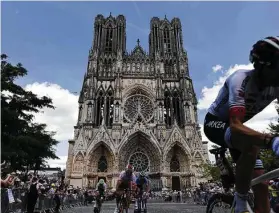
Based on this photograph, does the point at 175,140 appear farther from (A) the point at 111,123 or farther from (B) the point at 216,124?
(B) the point at 216,124

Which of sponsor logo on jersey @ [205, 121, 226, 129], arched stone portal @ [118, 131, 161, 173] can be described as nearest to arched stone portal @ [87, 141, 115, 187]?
arched stone portal @ [118, 131, 161, 173]

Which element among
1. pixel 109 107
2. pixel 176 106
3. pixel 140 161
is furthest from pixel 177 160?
pixel 109 107

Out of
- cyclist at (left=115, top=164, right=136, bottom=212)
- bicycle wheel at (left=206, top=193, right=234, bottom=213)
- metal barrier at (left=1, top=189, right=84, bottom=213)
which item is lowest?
metal barrier at (left=1, top=189, right=84, bottom=213)

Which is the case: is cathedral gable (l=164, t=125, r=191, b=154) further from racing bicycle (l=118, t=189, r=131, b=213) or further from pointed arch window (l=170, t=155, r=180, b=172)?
racing bicycle (l=118, t=189, r=131, b=213)

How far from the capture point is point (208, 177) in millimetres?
29422

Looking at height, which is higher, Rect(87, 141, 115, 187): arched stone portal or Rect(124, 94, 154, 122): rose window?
Rect(124, 94, 154, 122): rose window

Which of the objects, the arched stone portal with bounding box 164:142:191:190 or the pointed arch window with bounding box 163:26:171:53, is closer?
the arched stone portal with bounding box 164:142:191:190

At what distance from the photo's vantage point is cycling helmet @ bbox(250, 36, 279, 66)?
1682 mm

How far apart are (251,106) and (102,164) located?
29596 mm

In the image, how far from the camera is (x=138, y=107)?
33281 millimetres

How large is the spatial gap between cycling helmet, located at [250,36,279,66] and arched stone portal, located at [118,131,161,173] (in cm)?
2827

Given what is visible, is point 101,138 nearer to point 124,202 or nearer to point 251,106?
point 124,202

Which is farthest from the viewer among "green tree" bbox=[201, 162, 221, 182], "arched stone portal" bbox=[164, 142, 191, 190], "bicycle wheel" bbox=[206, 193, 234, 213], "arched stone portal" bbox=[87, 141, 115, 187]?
"arched stone portal" bbox=[164, 142, 191, 190]

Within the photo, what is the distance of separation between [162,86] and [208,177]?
1323 cm
